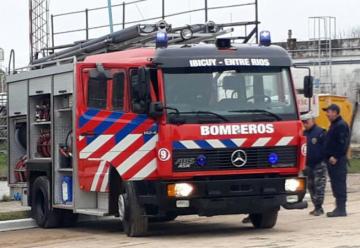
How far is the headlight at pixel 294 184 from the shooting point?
13469mm

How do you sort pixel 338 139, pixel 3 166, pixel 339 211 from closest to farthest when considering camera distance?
pixel 338 139, pixel 339 211, pixel 3 166

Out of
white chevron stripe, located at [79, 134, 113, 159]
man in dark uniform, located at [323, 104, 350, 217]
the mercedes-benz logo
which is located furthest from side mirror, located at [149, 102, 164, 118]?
man in dark uniform, located at [323, 104, 350, 217]

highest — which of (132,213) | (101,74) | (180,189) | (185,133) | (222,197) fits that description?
(101,74)

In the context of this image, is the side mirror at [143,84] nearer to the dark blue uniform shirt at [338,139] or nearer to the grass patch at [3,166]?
the dark blue uniform shirt at [338,139]

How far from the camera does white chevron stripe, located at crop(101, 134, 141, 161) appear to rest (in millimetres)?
13316

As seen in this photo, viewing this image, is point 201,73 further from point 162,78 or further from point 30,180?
point 30,180

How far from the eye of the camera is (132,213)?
1320 cm

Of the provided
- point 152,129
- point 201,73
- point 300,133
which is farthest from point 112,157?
point 300,133

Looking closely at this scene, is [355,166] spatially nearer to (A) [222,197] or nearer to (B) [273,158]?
(B) [273,158]

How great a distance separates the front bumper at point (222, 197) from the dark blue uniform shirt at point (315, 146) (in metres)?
2.55

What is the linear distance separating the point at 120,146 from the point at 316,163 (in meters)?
4.09

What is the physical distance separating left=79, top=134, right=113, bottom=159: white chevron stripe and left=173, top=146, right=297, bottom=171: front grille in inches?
52.0

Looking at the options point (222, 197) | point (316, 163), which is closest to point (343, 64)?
point (316, 163)

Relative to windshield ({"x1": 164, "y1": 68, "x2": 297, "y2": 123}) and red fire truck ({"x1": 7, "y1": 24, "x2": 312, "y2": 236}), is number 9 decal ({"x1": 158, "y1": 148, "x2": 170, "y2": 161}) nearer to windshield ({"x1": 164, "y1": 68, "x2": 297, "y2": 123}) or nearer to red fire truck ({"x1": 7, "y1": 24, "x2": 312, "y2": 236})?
red fire truck ({"x1": 7, "y1": 24, "x2": 312, "y2": 236})
